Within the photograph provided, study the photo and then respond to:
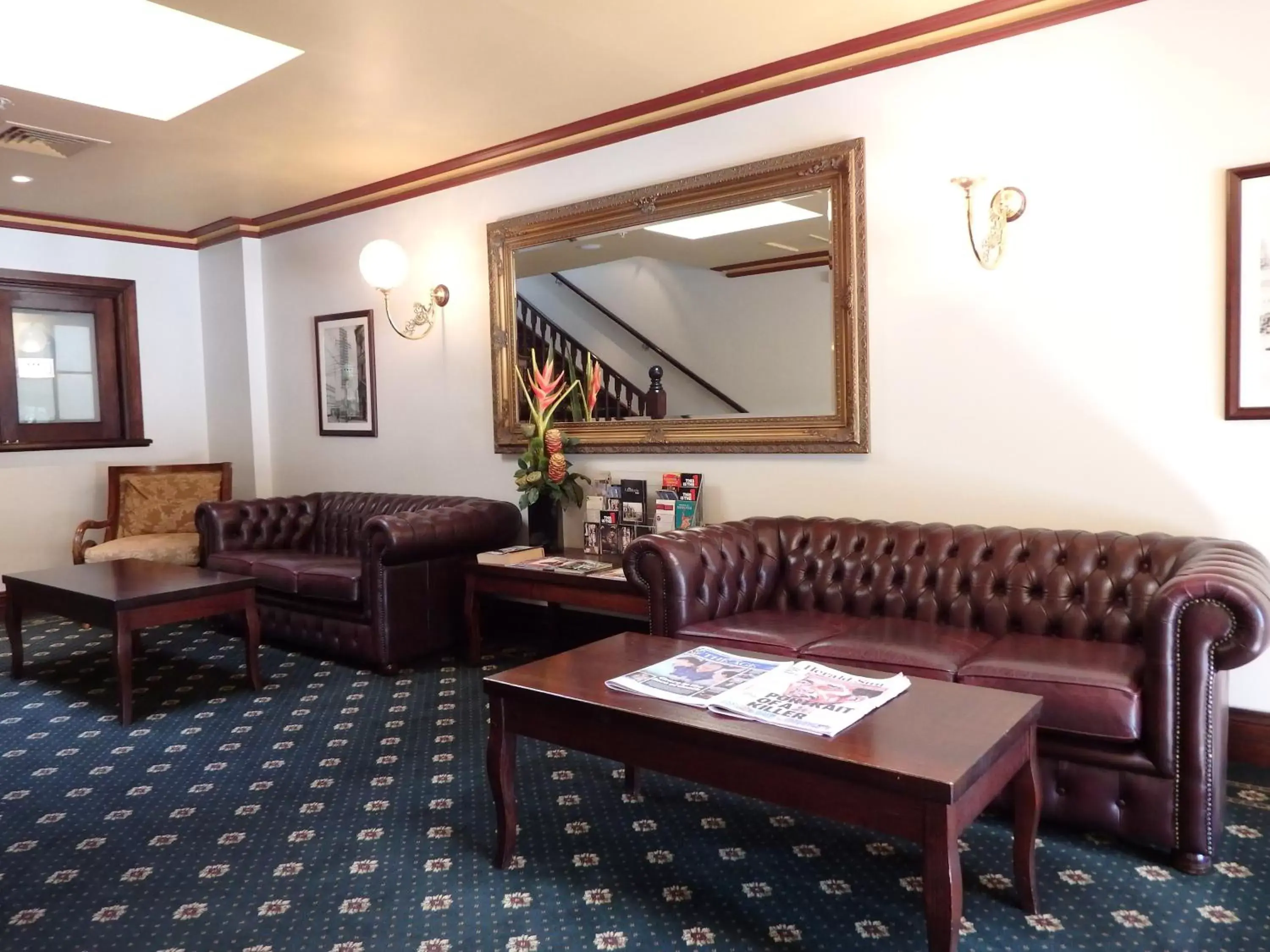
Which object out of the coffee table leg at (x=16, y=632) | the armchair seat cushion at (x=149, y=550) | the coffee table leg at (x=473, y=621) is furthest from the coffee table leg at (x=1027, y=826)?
the armchair seat cushion at (x=149, y=550)

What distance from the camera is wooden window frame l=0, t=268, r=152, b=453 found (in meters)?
5.91

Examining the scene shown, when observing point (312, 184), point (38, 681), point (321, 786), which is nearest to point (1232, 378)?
point (321, 786)

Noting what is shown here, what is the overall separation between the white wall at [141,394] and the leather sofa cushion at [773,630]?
16.6 feet

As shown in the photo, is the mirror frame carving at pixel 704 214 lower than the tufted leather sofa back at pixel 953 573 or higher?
higher

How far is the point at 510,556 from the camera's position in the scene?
4.34 metres

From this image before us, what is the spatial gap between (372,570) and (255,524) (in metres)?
1.51

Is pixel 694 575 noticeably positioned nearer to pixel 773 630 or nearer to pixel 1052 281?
pixel 773 630

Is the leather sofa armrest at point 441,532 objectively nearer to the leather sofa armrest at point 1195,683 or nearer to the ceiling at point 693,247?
the ceiling at point 693,247

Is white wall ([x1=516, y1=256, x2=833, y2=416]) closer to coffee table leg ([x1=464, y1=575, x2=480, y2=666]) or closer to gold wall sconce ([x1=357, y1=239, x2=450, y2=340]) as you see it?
gold wall sconce ([x1=357, y1=239, x2=450, y2=340])

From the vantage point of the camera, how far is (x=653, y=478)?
14.6ft

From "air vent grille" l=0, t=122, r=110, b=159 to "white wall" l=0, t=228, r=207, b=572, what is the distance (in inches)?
65.4

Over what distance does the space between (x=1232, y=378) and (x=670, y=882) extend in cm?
240

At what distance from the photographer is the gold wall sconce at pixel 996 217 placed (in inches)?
129

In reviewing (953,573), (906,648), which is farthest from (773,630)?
(953,573)
